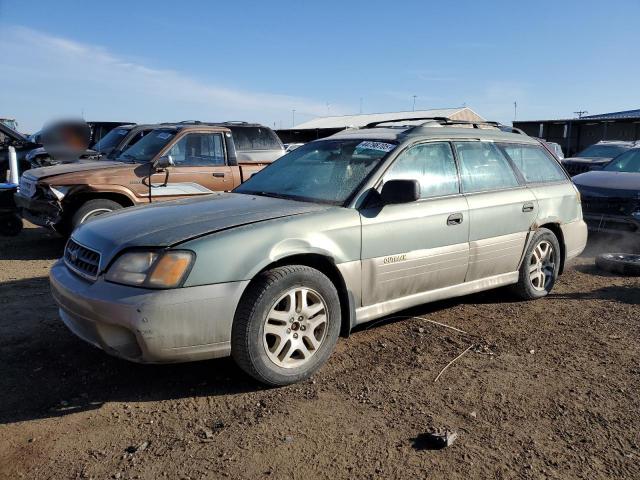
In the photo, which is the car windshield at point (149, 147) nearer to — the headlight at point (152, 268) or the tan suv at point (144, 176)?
the tan suv at point (144, 176)

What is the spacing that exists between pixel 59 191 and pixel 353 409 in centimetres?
533

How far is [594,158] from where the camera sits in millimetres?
15352

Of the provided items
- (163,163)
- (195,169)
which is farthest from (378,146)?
(195,169)

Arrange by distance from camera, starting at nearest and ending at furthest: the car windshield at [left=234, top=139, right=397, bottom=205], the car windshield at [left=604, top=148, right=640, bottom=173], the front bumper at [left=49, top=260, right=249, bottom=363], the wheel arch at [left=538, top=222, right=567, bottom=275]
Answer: the front bumper at [left=49, top=260, right=249, bottom=363] → the car windshield at [left=234, top=139, right=397, bottom=205] → the wheel arch at [left=538, top=222, right=567, bottom=275] → the car windshield at [left=604, top=148, right=640, bottom=173]

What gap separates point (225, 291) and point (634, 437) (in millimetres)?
2380

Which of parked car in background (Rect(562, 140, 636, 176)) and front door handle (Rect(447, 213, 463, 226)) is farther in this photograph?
parked car in background (Rect(562, 140, 636, 176))

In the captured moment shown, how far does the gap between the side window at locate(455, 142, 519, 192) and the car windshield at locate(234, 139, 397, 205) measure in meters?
0.79

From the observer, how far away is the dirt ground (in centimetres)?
276

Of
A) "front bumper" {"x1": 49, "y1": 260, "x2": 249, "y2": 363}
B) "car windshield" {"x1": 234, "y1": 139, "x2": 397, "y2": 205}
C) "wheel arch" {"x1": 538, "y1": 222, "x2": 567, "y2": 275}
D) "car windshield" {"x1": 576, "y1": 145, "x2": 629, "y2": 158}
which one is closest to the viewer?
"front bumper" {"x1": 49, "y1": 260, "x2": 249, "y2": 363}

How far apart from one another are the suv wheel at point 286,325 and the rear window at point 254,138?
559cm

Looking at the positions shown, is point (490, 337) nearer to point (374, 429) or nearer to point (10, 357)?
point (374, 429)

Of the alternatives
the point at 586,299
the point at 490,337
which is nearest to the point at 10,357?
the point at 490,337

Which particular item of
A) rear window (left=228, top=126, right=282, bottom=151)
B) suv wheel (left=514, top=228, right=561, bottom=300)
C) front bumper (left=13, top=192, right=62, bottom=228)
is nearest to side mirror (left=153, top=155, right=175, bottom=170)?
front bumper (left=13, top=192, right=62, bottom=228)

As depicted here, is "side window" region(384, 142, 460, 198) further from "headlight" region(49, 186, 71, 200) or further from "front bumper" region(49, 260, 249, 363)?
"headlight" region(49, 186, 71, 200)
